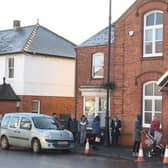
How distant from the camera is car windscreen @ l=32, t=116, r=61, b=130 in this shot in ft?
76.3

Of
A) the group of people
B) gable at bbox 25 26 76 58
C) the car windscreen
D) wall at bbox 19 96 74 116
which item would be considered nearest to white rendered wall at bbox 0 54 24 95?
wall at bbox 19 96 74 116

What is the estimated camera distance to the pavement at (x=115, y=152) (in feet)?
69.6

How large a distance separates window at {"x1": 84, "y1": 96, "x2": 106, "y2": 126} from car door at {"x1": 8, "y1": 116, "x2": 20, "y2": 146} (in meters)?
6.38

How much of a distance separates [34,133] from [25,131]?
647 millimetres

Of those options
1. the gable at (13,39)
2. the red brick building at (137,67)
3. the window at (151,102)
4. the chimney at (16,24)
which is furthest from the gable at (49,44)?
the window at (151,102)

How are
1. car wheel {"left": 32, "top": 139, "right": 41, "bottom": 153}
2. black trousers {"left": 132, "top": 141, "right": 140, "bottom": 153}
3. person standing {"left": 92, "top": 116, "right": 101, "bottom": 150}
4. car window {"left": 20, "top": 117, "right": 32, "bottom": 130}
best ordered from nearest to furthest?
black trousers {"left": 132, "top": 141, "right": 140, "bottom": 153}, car wheel {"left": 32, "top": 139, "right": 41, "bottom": 153}, car window {"left": 20, "top": 117, "right": 32, "bottom": 130}, person standing {"left": 92, "top": 116, "right": 101, "bottom": 150}

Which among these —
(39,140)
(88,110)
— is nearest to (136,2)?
(88,110)

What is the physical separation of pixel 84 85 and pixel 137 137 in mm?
9329

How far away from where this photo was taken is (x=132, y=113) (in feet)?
87.7

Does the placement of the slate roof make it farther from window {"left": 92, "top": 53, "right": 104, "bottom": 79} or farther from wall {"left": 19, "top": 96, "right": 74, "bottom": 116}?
wall {"left": 19, "top": 96, "right": 74, "bottom": 116}

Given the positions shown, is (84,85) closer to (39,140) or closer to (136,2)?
(136,2)

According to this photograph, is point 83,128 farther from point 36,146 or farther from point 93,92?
point 36,146

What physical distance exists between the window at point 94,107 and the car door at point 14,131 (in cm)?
638

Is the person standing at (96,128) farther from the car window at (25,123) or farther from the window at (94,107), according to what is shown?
the car window at (25,123)
